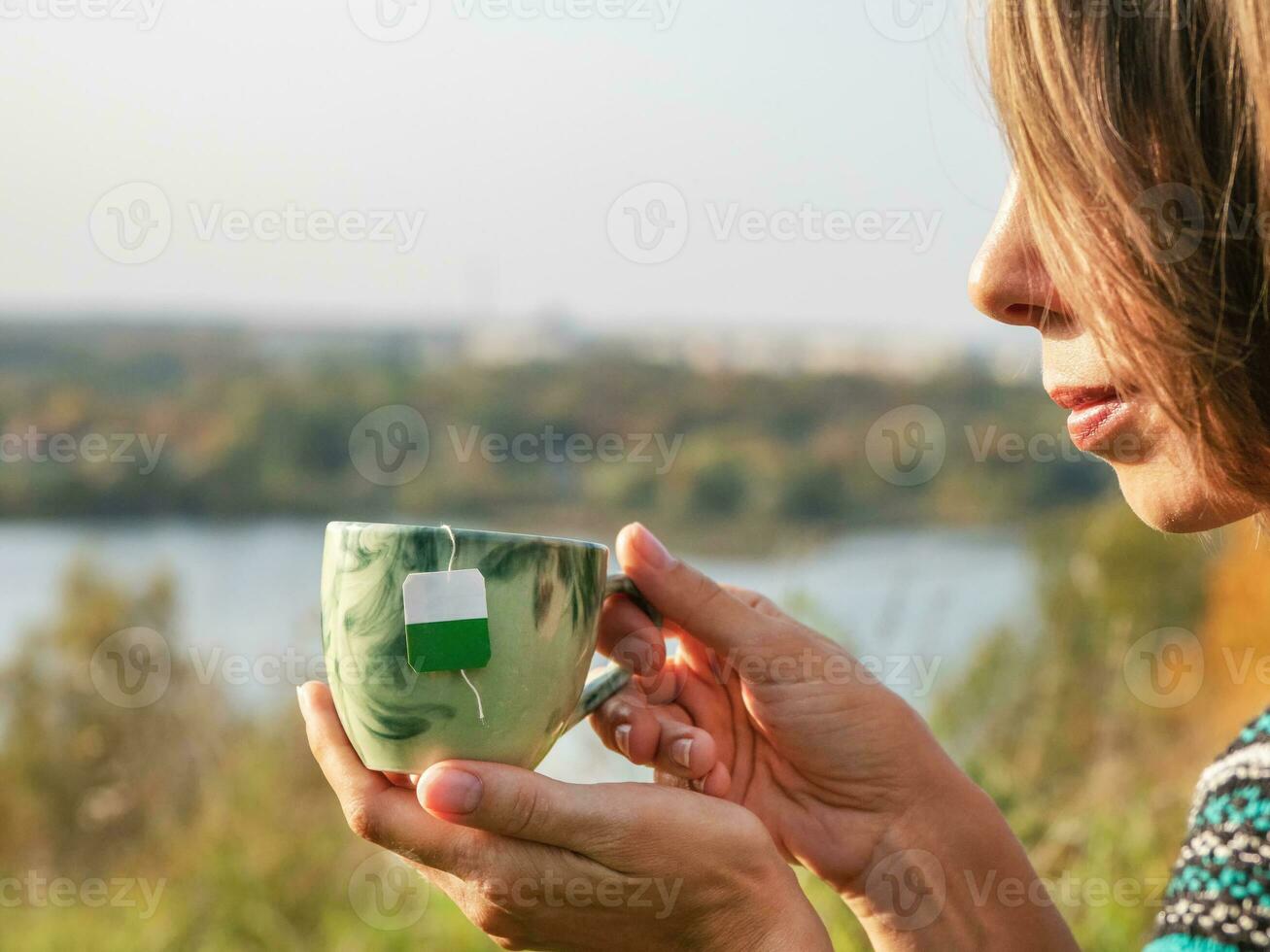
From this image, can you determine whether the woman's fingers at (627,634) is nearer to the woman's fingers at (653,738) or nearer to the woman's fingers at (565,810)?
the woman's fingers at (653,738)

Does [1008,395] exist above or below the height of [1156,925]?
above

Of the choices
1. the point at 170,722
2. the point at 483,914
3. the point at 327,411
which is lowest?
the point at 170,722

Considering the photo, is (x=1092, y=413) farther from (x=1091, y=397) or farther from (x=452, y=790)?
(x=452, y=790)

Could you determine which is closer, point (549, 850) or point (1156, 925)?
point (1156, 925)

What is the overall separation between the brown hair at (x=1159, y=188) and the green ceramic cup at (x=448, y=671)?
1.73ft

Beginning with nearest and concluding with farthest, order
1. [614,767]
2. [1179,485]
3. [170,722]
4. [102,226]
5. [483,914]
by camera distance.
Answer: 1. [1179,485]
2. [483,914]
3. [614,767]
4. [102,226]
5. [170,722]

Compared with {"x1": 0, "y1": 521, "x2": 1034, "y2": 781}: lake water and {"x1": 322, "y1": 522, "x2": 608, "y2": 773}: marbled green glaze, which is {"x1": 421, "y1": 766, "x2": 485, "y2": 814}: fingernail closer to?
{"x1": 322, "y1": 522, "x2": 608, "y2": 773}: marbled green glaze

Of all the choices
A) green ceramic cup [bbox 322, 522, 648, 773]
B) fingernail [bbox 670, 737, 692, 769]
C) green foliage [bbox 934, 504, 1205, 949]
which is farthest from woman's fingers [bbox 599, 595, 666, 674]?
green foliage [bbox 934, 504, 1205, 949]

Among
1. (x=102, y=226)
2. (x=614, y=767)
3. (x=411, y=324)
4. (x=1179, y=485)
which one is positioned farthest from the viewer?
(x=411, y=324)

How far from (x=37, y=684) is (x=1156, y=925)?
3.61m

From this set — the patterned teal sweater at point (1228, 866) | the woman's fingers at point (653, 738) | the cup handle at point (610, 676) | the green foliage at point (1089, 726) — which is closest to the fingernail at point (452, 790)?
the cup handle at point (610, 676)

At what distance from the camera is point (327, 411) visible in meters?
5.12

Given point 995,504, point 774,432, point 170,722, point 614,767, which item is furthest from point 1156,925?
point 774,432

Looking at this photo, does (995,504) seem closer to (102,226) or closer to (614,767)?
(614,767)
